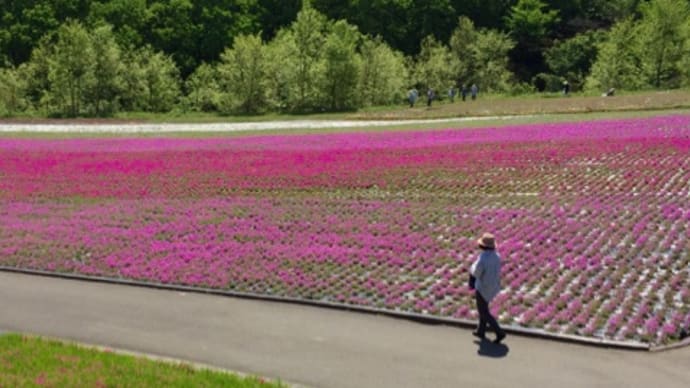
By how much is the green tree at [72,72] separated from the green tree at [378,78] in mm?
28230

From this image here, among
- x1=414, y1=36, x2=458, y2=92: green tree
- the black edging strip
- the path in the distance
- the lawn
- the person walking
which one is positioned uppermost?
x1=414, y1=36, x2=458, y2=92: green tree

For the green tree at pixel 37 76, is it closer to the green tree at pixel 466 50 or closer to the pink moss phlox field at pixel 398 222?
the green tree at pixel 466 50

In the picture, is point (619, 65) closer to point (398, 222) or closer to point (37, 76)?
point (398, 222)

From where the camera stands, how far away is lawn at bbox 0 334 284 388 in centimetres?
923

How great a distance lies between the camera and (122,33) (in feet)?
306

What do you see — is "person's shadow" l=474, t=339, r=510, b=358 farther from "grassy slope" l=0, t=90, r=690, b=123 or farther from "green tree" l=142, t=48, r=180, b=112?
"green tree" l=142, t=48, r=180, b=112

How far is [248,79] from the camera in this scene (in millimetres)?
72625

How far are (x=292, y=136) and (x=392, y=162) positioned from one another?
13704 millimetres

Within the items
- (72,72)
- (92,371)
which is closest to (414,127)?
(92,371)

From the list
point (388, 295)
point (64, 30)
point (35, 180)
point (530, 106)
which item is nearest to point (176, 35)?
point (64, 30)

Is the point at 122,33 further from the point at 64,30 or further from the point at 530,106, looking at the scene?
the point at 530,106

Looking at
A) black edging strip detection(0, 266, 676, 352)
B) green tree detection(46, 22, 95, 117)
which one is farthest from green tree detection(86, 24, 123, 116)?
black edging strip detection(0, 266, 676, 352)

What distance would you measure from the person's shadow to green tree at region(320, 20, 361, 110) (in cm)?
5896

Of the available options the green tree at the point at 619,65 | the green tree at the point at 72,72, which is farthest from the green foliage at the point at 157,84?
the green tree at the point at 619,65
